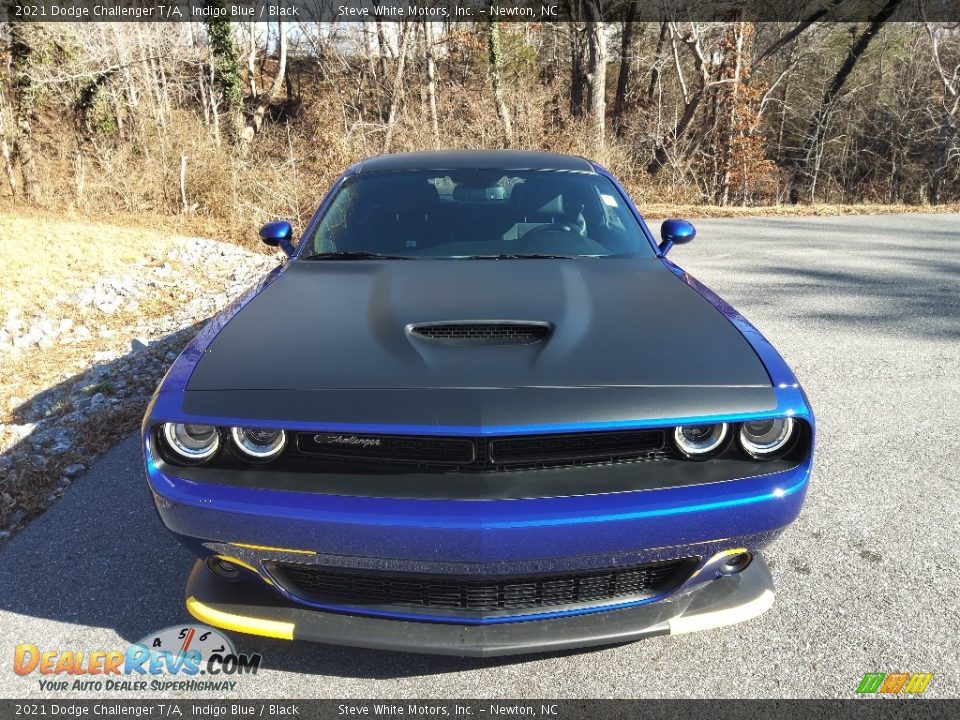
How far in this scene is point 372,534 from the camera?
1.70 meters

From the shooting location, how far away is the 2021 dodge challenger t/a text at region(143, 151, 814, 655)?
1.73 metres

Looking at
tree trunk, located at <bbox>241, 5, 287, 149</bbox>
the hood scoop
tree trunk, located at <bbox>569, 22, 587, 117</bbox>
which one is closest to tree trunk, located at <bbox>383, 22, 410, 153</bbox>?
tree trunk, located at <bbox>241, 5, 287, 149</bbox>

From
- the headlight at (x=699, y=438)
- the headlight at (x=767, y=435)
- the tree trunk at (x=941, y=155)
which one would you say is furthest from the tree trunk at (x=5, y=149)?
the tree trunk at (x=941, y=155)

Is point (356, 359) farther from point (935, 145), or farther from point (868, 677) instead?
point (935, 145)

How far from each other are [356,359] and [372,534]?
1.80ft

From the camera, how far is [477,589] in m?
1.87

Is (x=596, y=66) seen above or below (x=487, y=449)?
above

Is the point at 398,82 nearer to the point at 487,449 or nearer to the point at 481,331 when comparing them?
the point at 481,331

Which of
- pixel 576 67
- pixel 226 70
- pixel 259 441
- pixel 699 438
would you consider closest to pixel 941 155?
pixel 576 67

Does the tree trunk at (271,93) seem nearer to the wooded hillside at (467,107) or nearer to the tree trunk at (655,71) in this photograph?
the wooded hillside at (467,107)

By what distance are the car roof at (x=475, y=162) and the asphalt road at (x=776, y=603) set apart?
2.05 meters

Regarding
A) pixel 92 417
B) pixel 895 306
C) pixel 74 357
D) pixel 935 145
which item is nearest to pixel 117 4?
pixel 74 357

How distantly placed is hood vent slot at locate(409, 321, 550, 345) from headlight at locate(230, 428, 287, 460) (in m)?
0.55

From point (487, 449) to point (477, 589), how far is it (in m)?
0.42
